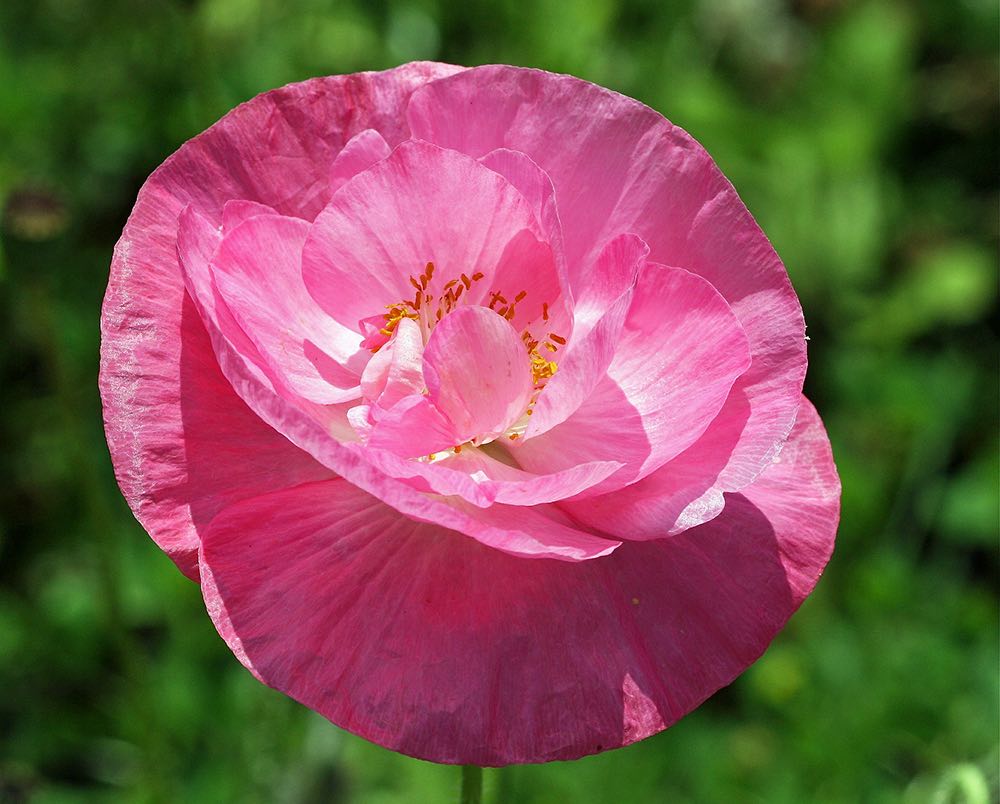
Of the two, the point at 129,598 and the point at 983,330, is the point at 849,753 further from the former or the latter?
the point at 983,330

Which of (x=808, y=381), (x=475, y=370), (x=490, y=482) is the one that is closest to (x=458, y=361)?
(x=475, y=370)

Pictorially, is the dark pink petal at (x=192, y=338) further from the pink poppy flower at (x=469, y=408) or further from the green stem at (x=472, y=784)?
the green stem at (x=472, y=784)

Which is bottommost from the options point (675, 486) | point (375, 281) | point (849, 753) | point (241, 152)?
point (849, 753)

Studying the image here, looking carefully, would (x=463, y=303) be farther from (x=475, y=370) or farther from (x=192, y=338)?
(x=192, y=338)

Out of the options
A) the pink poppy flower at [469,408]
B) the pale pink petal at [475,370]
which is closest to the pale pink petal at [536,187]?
the pink poppy flower at [469,408]

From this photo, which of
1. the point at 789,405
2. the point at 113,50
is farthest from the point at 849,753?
the point at 113,50

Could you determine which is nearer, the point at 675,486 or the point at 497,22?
the point at 675,486

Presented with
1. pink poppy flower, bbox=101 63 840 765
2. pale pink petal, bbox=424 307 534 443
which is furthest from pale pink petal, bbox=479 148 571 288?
pale pink petal, bbox=424 307 534 443
